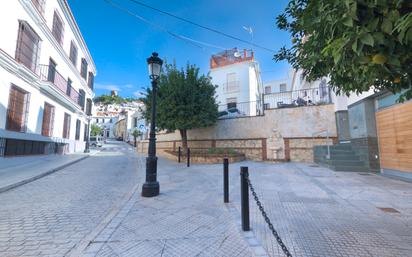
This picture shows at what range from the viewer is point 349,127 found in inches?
382

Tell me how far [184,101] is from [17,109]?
8.25 m

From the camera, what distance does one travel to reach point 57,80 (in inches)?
520

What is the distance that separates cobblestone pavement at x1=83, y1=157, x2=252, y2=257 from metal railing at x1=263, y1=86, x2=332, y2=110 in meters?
10.5

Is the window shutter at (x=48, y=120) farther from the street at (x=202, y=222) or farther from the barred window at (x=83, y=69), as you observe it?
the street at (x=202, y=222)

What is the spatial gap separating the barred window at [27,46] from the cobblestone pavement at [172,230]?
32.4 feet

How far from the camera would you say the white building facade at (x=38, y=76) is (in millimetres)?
8415

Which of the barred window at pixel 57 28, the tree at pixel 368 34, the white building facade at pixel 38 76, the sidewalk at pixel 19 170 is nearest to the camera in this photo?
the tree at pixel 368 34

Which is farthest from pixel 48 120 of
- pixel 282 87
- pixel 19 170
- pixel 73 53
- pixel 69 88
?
pixel 282 87

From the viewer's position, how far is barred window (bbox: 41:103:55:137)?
40.0ft

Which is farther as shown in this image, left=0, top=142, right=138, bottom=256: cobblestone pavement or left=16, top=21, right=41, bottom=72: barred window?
left=16, top=21, right=41, bottom=72: barred window

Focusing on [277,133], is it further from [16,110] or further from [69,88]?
[69,88]

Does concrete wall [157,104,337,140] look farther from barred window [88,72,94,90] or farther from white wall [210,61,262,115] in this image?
barred window [88,72,94,90]

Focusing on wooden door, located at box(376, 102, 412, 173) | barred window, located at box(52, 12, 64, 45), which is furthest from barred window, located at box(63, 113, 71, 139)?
wooden door, located at box(376, 102, 412, 173)

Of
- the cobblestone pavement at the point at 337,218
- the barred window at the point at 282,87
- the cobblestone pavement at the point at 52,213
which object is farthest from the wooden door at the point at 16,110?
the barred window at the point at 282,87
